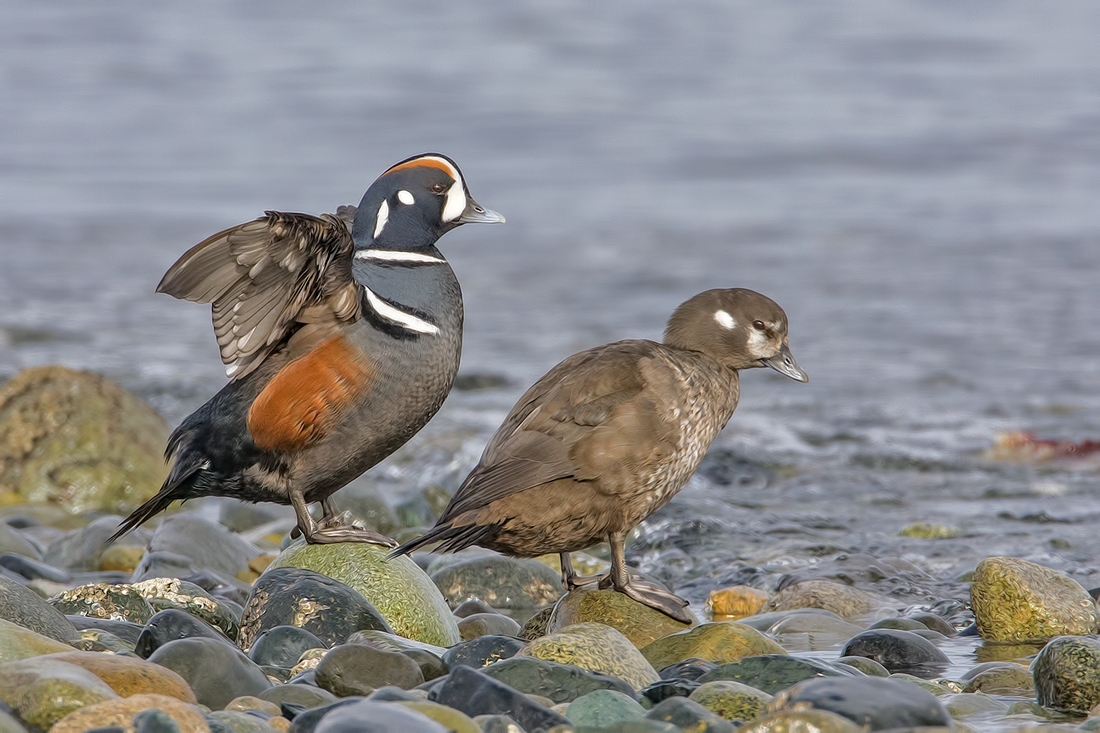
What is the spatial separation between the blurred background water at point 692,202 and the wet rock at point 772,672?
6.98 ft

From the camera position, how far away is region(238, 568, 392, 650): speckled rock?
4.93 m

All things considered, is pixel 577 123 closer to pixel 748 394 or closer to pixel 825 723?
pixel 748 394

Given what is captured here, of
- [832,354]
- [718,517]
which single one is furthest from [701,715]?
[832,354]

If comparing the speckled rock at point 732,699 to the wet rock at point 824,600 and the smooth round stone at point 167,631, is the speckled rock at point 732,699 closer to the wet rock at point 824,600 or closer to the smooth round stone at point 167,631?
the smooth round stone at point 167,631

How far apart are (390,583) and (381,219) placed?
151 cm

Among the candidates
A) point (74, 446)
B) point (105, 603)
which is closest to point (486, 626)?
point (105, 603)

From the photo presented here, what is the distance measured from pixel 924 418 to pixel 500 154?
10.6 metres

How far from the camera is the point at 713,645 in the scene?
487 centimetres

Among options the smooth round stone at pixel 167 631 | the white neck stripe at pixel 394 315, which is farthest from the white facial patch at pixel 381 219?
the smooth round stone at pixel 167 631

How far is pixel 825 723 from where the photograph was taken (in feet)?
11.7

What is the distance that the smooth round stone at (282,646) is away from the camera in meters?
4.69

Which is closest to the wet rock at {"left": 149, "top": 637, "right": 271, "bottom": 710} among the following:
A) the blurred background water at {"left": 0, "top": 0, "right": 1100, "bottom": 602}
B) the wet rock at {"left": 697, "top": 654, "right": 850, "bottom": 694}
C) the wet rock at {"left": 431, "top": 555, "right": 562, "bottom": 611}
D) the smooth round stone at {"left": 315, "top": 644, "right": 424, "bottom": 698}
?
the smooth round stone at {"left": 315, "top": 644, "right": 424, "bottom": 698}

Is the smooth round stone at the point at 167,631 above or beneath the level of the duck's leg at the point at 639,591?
above

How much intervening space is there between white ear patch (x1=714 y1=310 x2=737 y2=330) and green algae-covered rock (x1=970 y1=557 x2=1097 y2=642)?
1395mm
